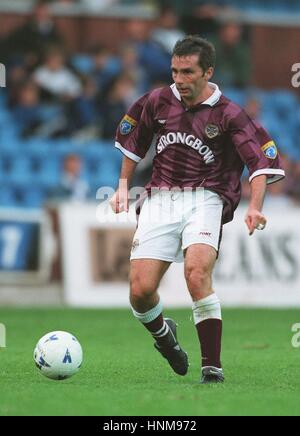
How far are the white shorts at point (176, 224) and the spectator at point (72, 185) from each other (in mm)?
7805

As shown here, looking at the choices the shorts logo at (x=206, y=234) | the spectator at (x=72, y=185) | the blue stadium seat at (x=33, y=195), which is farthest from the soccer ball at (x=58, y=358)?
the blue stadium seat at (x=33, y=195)

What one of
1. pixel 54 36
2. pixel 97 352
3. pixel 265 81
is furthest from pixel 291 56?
pixel 97 352

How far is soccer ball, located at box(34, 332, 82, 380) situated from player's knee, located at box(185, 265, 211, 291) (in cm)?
84

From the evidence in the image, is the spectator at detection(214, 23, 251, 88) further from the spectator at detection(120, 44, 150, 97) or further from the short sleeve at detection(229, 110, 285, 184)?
the short sleeve at detection(229, 110, 285, 184)

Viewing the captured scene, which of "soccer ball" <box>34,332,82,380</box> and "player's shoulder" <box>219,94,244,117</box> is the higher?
"player's shoulder" <box>219,94,244,117</box>

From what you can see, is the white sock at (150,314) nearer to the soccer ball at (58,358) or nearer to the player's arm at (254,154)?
the soccer ball at (58,358)

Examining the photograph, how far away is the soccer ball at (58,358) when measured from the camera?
755 centimetres

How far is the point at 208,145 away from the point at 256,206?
1.98ft

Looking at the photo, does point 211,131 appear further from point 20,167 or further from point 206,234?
point 20,167

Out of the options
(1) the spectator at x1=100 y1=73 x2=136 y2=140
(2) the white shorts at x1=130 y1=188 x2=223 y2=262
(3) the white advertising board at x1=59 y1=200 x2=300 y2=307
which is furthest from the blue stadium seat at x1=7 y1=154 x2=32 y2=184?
(2) the white shorts at x1=130 y1=188 x2=223 y2=262

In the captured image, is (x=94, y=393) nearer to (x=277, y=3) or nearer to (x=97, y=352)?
(x=97, y=352)

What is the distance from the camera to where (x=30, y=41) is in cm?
1691

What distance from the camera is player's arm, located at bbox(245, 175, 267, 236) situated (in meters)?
7.33

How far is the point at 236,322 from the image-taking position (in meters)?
12.6
